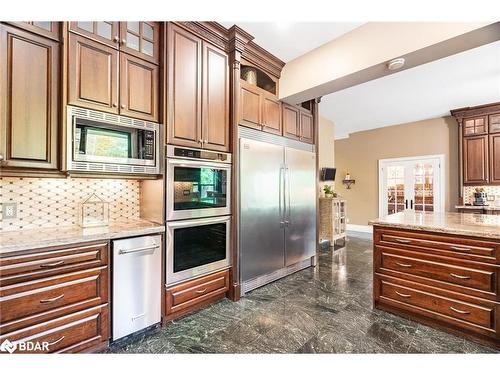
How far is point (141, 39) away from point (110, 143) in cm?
97

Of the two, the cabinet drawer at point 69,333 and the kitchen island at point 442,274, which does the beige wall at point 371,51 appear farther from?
the cabinet drawer at point 69,333

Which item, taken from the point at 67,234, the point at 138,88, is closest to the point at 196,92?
the point at 138,88

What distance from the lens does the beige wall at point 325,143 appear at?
5477 mm

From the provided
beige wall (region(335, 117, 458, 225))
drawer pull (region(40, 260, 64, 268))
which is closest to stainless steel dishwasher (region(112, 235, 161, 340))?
drawer pull (region(40, 260, 64, 268))

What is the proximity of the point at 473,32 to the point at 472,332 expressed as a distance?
2338 mm

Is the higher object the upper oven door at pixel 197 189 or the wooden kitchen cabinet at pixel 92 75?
the wooden kitchen cabinet at pixel 92 75

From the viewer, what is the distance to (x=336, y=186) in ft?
25.1

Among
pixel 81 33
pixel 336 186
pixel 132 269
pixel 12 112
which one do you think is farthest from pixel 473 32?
pixel 336 186

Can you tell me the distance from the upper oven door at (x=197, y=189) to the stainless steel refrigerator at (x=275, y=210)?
0.22 meters

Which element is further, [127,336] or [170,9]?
[127,336]

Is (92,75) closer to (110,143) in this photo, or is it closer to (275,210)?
(110,143)

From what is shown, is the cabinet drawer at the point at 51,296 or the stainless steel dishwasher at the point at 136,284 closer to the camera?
the cabinet drawer at the point at 51,296

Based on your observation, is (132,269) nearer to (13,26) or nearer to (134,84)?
(134,84)

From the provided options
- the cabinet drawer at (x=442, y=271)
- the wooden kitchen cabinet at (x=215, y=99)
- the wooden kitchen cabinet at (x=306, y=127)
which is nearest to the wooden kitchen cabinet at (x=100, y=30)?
the wooden kitchen cabinet at (x=215, y=99)
